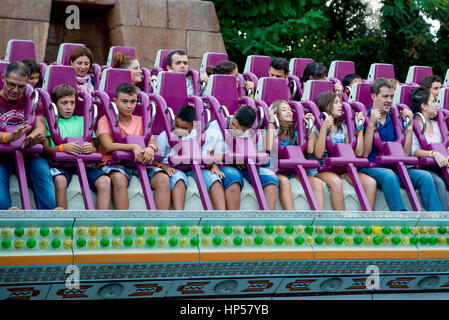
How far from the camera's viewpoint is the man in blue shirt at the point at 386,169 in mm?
4770

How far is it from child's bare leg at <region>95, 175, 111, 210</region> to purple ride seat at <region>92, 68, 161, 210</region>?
15 cm

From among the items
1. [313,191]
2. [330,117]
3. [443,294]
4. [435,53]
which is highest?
[435,53]

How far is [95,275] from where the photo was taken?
397 cm

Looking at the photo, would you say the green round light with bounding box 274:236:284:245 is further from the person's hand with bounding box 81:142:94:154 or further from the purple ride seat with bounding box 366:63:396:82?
the purple ride seat with bounding box 366:63:396:82

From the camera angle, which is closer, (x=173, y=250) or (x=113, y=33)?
(x=173, y=250)

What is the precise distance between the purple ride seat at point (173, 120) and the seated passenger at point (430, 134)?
1510 mm

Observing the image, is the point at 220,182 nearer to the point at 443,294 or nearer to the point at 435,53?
the point at 443,294

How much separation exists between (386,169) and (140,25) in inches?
182

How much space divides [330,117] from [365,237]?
0.82m

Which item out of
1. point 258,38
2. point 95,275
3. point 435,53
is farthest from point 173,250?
point 435,53

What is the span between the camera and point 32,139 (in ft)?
13.6

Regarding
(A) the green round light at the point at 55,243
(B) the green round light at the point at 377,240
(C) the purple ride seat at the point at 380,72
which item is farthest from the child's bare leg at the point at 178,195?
(C) the purple ride seat at the point at 380,72
